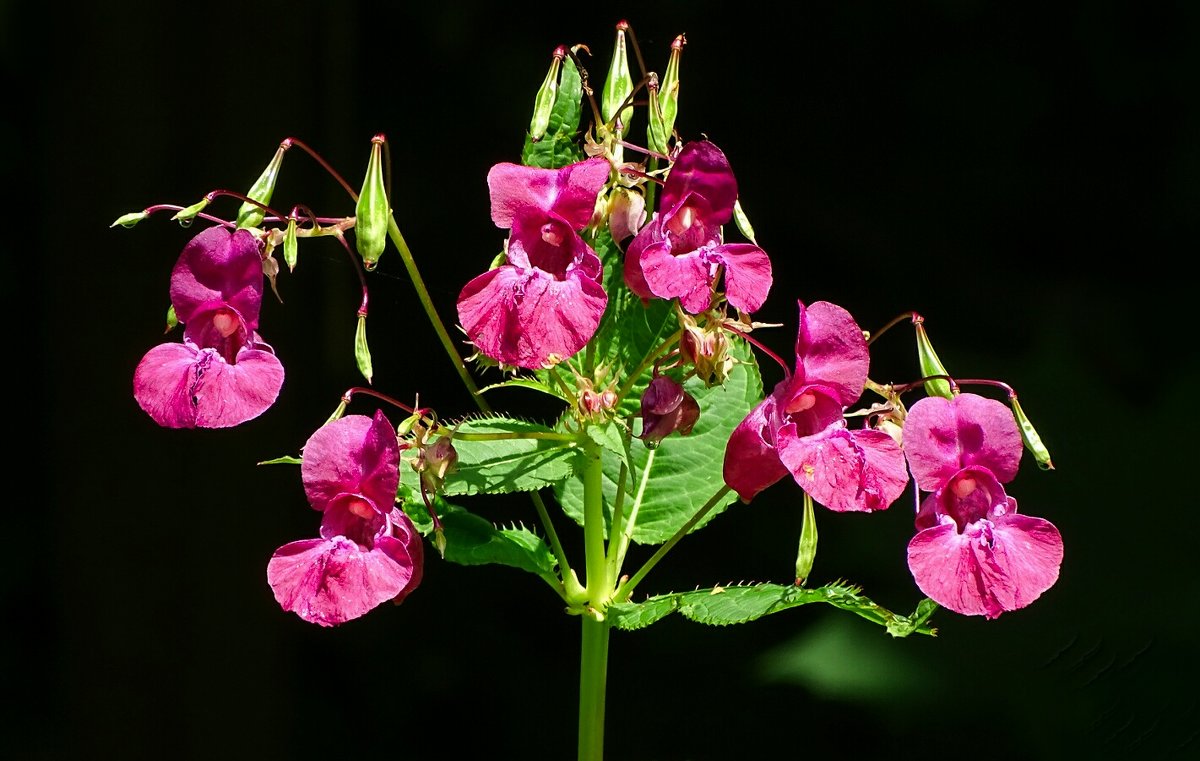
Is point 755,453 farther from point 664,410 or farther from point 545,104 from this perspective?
point 545,104

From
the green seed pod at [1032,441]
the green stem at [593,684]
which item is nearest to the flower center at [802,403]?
the green seed pod at [1032,441]

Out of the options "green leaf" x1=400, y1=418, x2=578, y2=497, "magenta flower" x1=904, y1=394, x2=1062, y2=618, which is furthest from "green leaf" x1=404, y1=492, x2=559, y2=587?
"magenta flower" x1=904, y1=394, x2=1062, y2=618

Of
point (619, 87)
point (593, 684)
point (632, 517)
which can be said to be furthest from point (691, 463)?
point (619, 87)

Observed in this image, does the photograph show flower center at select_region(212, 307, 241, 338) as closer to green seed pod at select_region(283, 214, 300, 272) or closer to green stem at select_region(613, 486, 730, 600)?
green seed pod at select_region(283, 214, 300, 272)

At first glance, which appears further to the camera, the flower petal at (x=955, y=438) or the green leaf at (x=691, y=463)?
the green leaf at (x=691, y=463)

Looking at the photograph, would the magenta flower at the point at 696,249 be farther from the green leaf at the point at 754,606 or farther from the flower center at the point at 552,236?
the green leaf at the point at 754,606

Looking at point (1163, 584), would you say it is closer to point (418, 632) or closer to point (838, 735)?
point (838, 735)

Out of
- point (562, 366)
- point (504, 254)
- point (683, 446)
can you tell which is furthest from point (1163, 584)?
point (504, 254)
